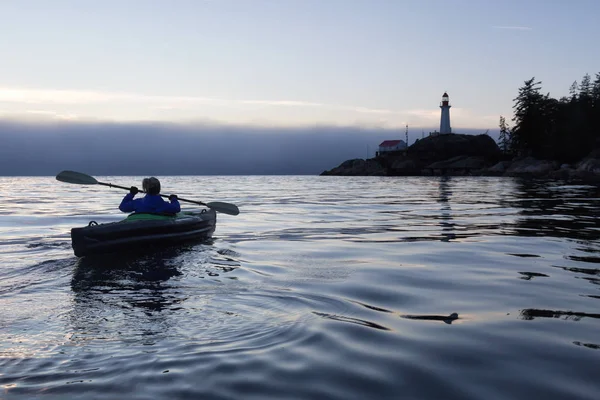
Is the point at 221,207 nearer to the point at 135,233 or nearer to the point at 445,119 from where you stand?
the point at 135,233

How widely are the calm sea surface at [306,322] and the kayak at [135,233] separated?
38cm

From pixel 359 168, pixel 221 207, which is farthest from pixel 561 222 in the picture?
pixel 359 168

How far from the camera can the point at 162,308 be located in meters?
6.10

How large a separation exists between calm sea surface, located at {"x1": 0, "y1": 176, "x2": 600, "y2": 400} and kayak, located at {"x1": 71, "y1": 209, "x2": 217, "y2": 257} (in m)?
0.38

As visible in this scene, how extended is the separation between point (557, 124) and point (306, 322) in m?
92.6

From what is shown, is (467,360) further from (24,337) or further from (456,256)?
(456,256)

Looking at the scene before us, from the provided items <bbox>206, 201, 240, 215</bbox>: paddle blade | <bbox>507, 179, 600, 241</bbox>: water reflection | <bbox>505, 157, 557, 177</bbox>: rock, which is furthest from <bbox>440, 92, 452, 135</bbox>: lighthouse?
<bbox>206, 201, 240, 215</bbox>: paddle blade

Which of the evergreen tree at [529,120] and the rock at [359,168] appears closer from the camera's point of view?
the evergreen tree at [529,120]

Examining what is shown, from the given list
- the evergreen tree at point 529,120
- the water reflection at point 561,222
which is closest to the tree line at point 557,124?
the evergreen tree at point 529,120

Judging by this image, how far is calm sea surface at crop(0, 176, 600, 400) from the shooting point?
3.77 metres

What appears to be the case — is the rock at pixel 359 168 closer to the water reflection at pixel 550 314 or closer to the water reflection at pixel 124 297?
the water reflection at pixel 124 297

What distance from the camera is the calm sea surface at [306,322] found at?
3771 millimetres

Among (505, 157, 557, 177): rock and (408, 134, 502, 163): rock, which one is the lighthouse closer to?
(408, 134, 502, 163): rock

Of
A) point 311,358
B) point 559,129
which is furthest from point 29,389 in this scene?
point 559,129
